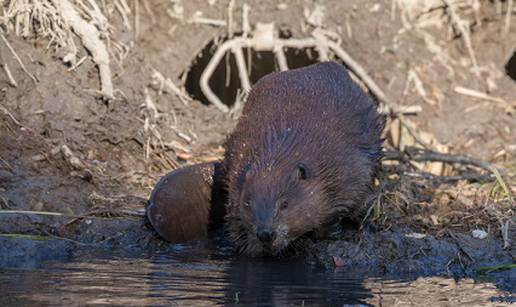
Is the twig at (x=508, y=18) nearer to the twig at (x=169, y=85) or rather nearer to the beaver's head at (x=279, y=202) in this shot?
the twig at (x=169, y=85)

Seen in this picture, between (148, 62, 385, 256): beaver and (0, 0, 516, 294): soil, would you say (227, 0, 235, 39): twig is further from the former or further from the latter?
(148, 62, 385, 256): beaver

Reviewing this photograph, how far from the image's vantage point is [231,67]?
12.6m

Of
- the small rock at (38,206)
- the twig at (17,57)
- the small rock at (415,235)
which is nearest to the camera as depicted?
the small rock at (415,235)

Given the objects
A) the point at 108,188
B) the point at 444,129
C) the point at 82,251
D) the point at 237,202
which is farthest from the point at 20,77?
the point at 444,129

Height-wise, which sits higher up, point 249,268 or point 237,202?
point 237,202

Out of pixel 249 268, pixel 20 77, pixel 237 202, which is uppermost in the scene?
pixel 20 77

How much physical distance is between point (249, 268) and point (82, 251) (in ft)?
4.21

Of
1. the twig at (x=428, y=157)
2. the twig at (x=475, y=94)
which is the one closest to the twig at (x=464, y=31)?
the twig at (x=475, y=94)

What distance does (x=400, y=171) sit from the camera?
901 cm

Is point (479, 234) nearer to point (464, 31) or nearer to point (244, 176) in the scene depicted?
point (244, 176)

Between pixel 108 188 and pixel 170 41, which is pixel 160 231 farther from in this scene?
pixel 170 41

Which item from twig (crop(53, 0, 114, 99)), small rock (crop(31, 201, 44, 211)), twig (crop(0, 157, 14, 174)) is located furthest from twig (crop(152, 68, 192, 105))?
small rock (crop(31, 201, 44, 211))

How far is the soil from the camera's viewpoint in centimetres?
763

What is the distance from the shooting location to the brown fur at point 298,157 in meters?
6.77
